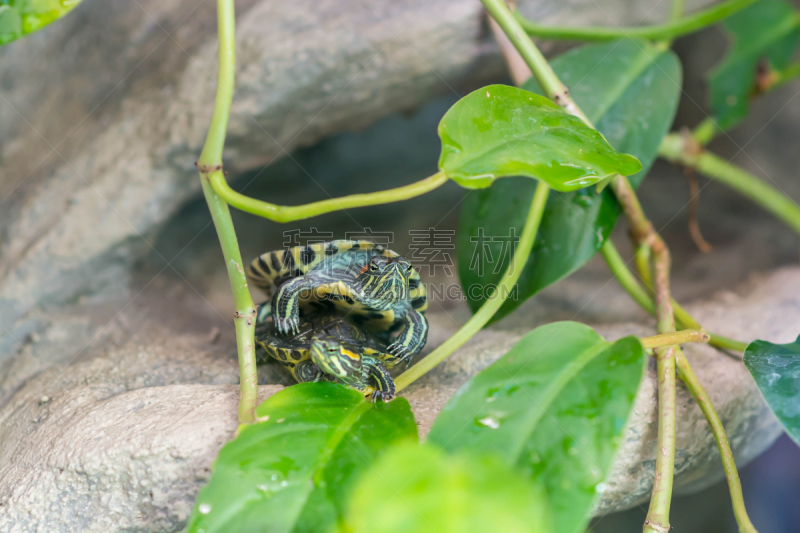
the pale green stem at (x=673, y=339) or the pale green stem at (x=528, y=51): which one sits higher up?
the pale green stem at (x=528, y=51)

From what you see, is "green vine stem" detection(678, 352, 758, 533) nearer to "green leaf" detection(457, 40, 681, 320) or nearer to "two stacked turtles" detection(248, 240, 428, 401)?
"green leaf" detection(457, 40, 681, 320)

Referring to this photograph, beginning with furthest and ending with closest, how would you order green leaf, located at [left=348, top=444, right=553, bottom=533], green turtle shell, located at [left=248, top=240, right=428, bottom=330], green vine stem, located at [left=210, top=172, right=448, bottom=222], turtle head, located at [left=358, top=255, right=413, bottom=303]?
green turtle shell, located at [left=248, top=240, right=428, bottom=330] < turtle head, located at [left=358, top=255, right=413, bottom=303] < green vine stem, located at [left=210, top=172, right=448, bottom=222] < green leaf, located at [left=348, top=444, right=553, bottom=533]

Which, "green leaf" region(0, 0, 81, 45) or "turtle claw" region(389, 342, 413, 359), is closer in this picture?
"green leaf" region(0, 0, 81, 45)

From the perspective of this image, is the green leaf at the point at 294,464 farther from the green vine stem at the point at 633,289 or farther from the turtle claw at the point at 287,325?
the green vine stem at the point at 633,289

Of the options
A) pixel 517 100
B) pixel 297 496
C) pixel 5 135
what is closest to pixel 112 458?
pixel 297 496

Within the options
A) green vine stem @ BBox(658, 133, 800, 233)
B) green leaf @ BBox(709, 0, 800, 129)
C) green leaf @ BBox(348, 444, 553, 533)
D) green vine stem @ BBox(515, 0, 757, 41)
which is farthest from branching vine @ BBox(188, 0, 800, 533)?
green leaf @ BBox(709, 0, 800, 129)

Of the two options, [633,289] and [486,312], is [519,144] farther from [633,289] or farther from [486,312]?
[633,289]

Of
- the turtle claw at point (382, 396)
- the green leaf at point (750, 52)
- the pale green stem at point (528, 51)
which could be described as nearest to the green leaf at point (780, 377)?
the pale green stem at point (528, 51)
